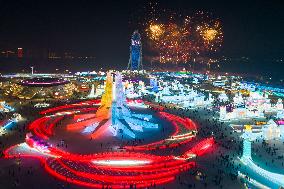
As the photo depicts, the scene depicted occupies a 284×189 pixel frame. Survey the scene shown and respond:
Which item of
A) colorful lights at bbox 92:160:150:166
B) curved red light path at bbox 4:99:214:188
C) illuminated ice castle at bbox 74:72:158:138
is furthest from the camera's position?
illuminated ice castle at bbox 74:72:158:138

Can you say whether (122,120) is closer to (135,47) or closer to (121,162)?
(121,162)

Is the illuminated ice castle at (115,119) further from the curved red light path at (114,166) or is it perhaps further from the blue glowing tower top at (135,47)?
the blue glowing tower top at (135,47)

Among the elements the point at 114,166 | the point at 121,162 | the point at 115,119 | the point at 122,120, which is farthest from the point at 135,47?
the point at 114,166

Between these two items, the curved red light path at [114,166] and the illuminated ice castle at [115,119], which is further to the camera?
the illuminated ice castle at [115,119]

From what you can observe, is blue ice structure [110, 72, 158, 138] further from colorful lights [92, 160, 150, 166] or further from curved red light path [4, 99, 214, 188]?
colorful lights [92, 160, 150, 166]

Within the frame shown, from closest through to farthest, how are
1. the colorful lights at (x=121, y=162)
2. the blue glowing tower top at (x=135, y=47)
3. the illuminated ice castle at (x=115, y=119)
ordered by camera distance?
the colorful lights at (x=121, y=162) < the illuminated ice castle at (x=115, y=119) < the blue glowing tower top at (x=135, y=47)

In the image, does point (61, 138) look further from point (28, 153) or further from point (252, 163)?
point (252, 163)

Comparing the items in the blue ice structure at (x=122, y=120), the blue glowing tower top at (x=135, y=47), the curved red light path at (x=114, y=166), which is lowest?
the curved red light path at (x=114, y=166)

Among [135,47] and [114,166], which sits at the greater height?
[135,47]

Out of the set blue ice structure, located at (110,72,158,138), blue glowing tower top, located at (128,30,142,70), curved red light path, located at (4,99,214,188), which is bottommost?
curved red light path, located at (4,99,214,188)

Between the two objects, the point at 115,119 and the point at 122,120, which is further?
the point at 122,120

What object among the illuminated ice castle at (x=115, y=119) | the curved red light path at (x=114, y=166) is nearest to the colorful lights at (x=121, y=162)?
the curved red light path at (x=114, y=166)

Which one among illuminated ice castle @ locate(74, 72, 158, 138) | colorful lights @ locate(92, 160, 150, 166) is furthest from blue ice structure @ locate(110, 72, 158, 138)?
colorful lights @ locate(92, 160, 150, 166)
